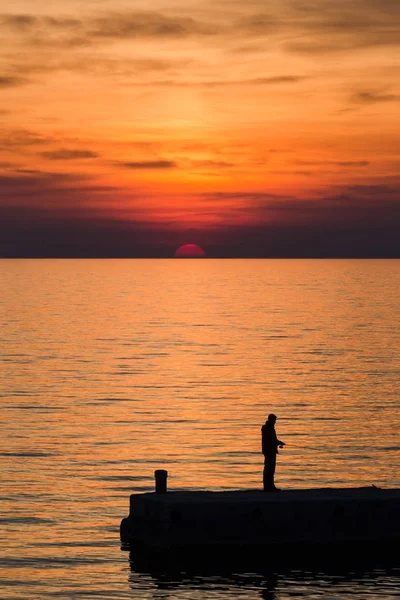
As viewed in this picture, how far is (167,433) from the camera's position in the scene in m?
50.4

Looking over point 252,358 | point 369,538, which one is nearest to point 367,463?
point 369,538

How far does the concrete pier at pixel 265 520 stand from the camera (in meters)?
28.6

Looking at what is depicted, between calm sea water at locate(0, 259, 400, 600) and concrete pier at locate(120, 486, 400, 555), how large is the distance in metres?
1.14

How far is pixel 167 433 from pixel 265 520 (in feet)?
71.1

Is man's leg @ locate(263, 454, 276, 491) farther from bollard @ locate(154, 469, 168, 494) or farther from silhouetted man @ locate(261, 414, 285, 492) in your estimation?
bollard @ locate(154, 469, 168, 494)

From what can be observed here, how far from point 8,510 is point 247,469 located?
1005cm

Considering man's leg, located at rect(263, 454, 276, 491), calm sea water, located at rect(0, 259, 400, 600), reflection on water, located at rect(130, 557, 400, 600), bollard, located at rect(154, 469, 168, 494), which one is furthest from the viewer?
man's leg, located at rect(263, 454, 276, 491)

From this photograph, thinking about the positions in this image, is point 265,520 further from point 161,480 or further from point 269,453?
point 161,480

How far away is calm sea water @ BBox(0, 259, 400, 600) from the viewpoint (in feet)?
91.2

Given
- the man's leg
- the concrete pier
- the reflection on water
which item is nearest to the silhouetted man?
the man's leg

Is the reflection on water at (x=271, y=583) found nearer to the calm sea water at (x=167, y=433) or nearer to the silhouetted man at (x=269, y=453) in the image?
the calm sea water at (x=167, y=433)

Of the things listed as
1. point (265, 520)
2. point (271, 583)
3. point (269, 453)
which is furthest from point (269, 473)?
point (271, 583)

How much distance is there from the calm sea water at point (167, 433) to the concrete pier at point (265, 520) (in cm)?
114

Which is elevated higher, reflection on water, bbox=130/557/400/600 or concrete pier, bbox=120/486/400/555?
concrete pier, bbox=120/486/400/555
